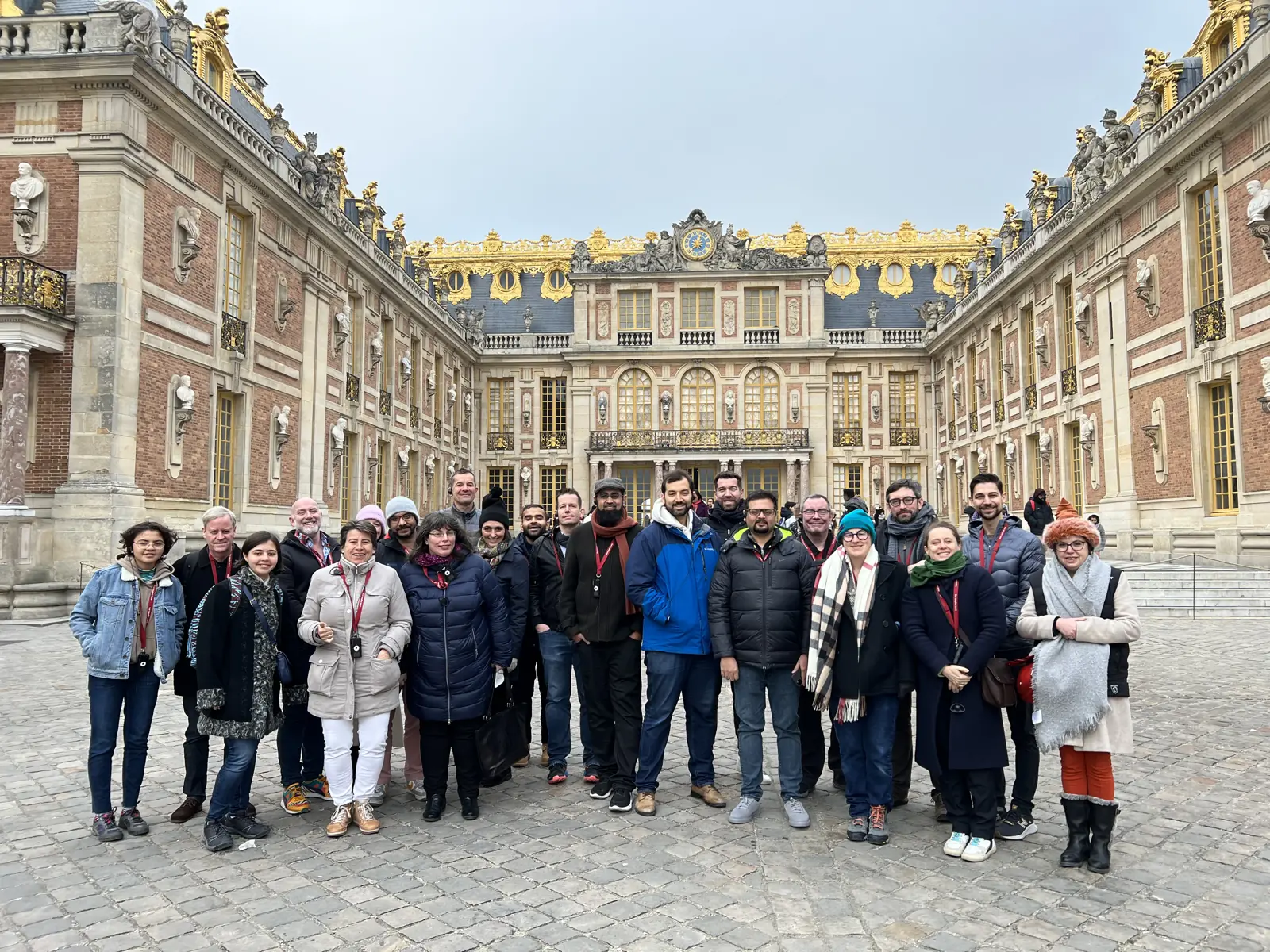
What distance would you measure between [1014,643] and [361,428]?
19270mm

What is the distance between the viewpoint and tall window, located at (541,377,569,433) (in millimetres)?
33344

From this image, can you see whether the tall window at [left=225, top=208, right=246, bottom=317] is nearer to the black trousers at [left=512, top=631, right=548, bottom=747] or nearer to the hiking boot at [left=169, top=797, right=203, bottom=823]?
the black trousers at [left=512, top=631, right=548, bottom=747]

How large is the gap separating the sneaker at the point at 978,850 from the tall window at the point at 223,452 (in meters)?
13.8

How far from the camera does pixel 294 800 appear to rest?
4707 millimetres

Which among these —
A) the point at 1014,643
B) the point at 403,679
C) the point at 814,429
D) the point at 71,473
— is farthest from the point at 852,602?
the point at 814,429

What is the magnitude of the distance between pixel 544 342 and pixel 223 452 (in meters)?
19.1

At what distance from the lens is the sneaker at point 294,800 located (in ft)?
15.4

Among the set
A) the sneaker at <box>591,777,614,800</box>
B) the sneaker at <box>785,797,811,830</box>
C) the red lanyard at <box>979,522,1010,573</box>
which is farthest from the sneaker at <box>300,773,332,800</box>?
the red lanyard at <box>979,522,1010,573</box>

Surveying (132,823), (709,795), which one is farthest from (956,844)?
(132,823)

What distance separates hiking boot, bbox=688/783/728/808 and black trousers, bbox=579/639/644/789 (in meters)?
0.38

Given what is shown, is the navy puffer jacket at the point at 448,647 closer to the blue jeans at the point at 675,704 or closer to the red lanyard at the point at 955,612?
the blue jeans at the point at 675,704

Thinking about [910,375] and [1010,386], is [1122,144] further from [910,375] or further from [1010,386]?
[910,375]

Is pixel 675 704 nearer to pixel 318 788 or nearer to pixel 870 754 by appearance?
pixel 870 754

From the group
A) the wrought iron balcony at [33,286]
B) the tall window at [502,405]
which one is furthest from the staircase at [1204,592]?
the tall window at [502,405]
